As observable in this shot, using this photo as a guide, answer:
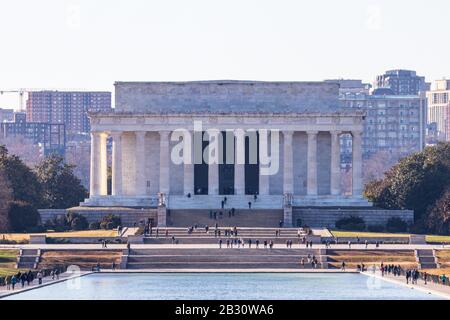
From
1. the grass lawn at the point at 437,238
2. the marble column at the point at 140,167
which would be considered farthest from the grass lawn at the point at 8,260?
the marble column at the point at 140,167

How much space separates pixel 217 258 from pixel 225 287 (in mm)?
25506

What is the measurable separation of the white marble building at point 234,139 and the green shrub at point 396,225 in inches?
309

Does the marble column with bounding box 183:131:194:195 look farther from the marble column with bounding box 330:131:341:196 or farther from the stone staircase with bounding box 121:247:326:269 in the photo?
the stone staircase with bounding box 121:247:326:269

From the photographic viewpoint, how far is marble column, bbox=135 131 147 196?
139000 millimetres

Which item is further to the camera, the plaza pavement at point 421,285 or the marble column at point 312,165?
the marble column at point 312,165

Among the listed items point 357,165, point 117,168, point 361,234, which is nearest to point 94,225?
point 117,168

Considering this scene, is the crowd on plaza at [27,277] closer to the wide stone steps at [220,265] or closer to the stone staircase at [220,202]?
the wide stone steps at [220,265]

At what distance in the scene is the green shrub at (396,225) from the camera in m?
126

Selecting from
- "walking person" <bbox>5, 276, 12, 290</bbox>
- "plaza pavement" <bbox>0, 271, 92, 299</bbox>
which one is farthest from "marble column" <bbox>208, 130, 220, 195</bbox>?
"walking person" <bbox>5, 276, 12, 290</bbox>

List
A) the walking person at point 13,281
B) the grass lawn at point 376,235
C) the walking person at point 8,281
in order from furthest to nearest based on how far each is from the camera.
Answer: the grass lawn at point 376,235, the walking person at point 8,281, the walking person at point 13,281

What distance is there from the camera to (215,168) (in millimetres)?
137875

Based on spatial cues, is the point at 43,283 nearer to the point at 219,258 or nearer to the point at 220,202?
the point at 219,258
